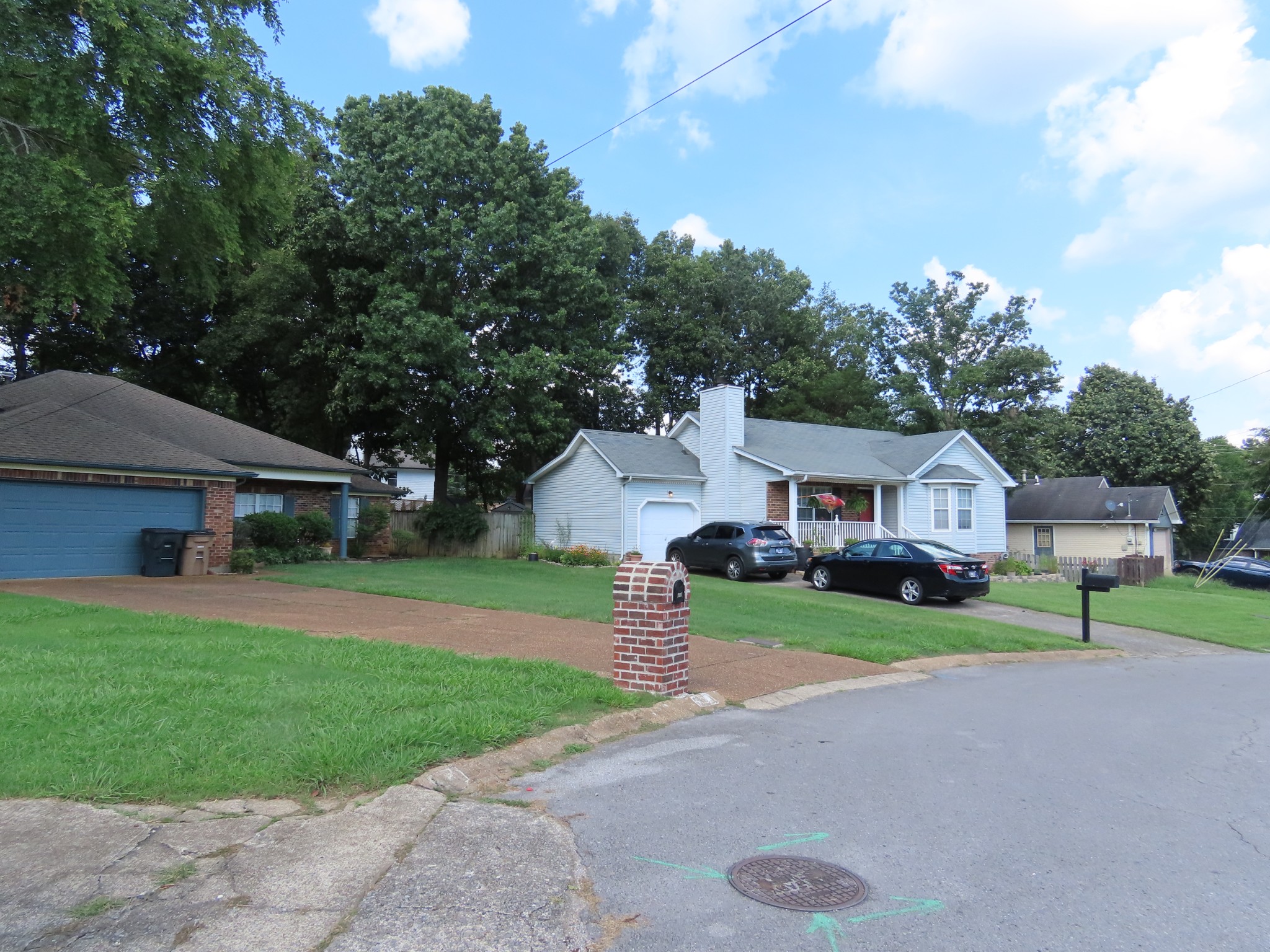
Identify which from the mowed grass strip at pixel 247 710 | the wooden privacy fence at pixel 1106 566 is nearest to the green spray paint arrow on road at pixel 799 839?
the mowed grass strip at pixel 247 710

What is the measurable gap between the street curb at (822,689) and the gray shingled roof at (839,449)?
651 inches

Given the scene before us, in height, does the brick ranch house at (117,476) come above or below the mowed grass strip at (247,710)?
above

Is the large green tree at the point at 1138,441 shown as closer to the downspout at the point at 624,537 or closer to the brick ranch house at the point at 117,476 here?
the downspout at the point at 624,537

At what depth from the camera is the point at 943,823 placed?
495 centimetres

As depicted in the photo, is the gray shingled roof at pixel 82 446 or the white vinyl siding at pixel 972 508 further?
the white vinyl siding at pixel 972 508

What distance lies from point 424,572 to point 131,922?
17576mm

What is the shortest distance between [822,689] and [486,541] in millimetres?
22356

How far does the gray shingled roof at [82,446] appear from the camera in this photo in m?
17.3

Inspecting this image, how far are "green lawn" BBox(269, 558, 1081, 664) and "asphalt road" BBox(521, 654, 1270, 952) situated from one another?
12.2 ft

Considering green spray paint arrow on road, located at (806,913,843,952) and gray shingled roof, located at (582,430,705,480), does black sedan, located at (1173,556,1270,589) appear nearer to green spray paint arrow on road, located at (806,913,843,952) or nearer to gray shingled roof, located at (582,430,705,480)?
gray shingled roof, located at (582,430,705,480)

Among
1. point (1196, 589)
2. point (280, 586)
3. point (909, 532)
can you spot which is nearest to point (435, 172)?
point (280, 586)

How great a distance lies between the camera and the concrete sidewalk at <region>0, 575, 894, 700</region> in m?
9.30

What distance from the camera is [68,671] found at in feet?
24.5

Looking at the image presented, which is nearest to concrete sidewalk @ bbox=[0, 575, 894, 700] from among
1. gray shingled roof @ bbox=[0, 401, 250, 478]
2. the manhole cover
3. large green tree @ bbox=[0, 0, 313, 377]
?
gray shingled roof @ bbox=[0, 401, 250, 478]
